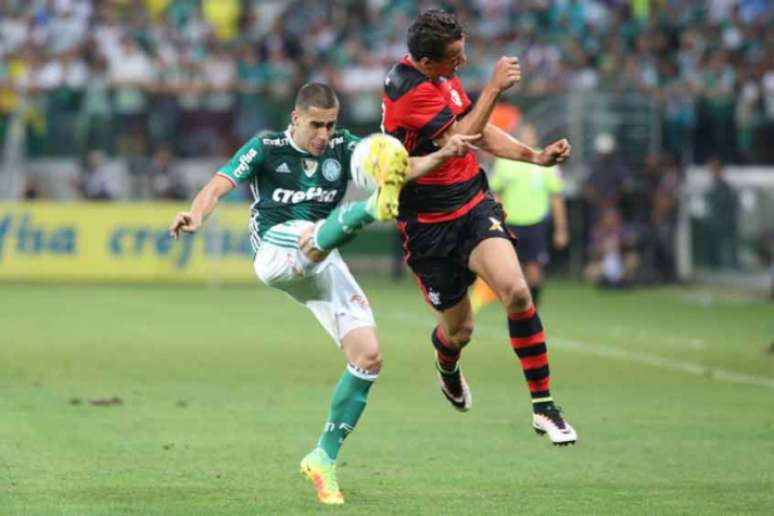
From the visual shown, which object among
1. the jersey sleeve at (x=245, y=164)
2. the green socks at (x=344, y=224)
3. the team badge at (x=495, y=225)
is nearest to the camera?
the green socks at (x=344, y=224)

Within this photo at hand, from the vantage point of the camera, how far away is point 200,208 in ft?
26.5

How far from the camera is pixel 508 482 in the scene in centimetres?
862

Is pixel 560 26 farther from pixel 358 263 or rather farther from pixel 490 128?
pixel 490 128

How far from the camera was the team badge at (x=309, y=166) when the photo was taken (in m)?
8.53

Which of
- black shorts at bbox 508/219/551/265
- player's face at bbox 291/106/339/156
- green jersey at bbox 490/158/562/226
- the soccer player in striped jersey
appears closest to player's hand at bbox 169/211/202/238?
player's face at bbox 291/106/339/156

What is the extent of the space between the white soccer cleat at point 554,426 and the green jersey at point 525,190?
859 cm

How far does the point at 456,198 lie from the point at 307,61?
19.1 m

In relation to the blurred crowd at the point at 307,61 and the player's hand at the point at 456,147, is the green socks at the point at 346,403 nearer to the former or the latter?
the player's hand at the point at 456,147

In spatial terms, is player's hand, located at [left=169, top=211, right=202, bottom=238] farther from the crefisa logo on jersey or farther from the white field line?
the white field line

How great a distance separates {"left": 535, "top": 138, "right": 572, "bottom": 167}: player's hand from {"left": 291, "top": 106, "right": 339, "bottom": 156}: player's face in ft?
4.00

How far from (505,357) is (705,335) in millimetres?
3640

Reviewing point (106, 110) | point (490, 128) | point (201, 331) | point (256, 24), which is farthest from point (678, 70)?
point (490, 128)

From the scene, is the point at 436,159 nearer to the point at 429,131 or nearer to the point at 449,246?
the point at 429,131

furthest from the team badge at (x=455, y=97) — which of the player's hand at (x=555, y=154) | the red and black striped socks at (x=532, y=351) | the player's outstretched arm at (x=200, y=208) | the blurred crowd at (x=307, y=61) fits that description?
the blurred crowd at (x=307, y=61)
